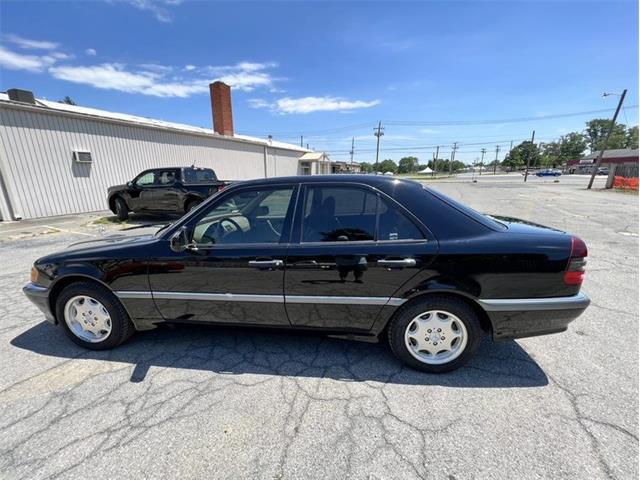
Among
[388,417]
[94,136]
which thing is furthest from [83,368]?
[94,136]

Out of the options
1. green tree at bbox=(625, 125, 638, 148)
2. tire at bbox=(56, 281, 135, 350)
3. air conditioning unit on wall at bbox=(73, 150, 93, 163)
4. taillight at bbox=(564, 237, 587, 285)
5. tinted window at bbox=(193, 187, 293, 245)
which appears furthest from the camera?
green tree at bbox=(625, 125, 638, 148)

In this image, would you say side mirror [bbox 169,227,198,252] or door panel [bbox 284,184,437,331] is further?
side mirror [bbox 169,227,198,252]

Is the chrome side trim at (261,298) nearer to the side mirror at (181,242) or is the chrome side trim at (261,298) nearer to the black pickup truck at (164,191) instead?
the side mirror at (181,242)

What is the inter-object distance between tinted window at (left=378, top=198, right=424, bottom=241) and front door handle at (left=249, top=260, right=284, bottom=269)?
845 millimetres

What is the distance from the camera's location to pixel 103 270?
8.89ft

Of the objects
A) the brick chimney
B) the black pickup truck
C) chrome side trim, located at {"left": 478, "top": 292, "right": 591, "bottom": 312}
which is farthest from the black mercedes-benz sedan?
the brick chimney

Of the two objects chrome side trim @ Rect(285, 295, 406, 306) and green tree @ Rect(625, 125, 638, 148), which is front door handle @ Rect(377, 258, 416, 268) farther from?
green tree @ Rect(625, 125, 638, 148)

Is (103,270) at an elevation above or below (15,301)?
above

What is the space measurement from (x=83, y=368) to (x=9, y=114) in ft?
36.3

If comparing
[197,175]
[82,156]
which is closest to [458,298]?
[197,175]

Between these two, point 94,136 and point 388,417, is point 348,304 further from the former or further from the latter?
point 94,136

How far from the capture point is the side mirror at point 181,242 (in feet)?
8.41

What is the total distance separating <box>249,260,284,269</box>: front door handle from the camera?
2.50 m

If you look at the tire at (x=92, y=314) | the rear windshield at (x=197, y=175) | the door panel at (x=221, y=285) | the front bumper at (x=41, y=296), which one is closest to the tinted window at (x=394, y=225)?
the door panel at (x=221, y=285)
